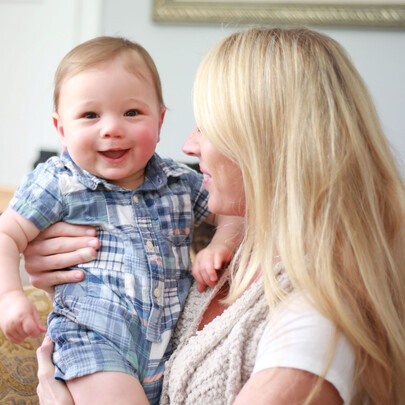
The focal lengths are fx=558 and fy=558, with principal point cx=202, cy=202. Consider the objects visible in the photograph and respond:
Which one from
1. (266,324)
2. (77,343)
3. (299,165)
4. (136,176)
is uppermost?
(299,165)

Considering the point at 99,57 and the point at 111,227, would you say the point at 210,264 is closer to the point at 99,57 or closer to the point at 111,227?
the point at 111,227

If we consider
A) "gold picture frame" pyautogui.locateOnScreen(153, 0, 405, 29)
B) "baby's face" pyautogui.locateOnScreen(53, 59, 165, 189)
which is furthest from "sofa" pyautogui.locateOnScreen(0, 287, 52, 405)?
"gold picture frame" pyautogui.locateOnScreen(153, 0, 405, 29)

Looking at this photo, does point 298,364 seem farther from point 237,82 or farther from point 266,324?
point 237,82

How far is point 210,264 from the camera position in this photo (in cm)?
116

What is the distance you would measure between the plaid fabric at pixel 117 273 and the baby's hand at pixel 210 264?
0.13 ft

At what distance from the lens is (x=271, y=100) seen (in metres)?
0.95

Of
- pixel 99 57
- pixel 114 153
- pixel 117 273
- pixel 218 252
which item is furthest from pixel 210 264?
pixel 99 57

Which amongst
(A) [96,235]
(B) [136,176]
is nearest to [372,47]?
(B) [136,176]

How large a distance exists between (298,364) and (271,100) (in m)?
0.43

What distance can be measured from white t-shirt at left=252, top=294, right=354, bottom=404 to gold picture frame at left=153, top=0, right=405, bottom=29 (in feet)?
4.66

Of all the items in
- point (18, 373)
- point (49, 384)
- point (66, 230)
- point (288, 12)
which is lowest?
point (18, 373)

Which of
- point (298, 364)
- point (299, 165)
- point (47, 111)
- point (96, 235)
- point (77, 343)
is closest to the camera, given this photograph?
point (298, 364)

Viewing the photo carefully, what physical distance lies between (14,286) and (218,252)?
16.4 inches

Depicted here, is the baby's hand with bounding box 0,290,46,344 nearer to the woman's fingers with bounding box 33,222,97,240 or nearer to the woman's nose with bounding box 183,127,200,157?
the woman's fingers with bounding box 33,222,97,240
